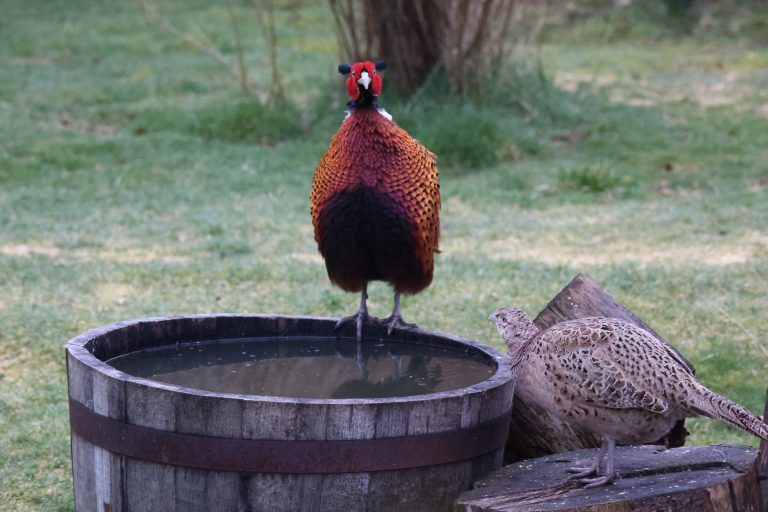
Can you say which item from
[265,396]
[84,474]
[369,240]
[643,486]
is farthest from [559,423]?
[84,474]

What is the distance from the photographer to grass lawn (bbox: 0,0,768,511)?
5.65m

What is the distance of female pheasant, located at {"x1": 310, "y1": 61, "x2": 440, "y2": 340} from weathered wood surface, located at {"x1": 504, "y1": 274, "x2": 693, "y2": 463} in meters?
0.55

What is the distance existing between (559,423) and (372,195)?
101 cm

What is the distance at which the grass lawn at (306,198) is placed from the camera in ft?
18.5

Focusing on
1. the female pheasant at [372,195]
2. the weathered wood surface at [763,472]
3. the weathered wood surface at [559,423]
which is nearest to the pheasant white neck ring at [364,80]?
the female pheasant at [372,195]

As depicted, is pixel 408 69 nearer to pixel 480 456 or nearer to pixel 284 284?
pixel 284 284

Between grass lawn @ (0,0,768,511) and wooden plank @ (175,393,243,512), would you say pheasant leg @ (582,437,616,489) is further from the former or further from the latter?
grass lawn @ (0,0,768,511)

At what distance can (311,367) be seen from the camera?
3.68 metres

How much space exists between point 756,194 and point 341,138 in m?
5.60

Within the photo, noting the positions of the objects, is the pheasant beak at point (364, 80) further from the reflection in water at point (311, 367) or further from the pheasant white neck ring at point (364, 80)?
the reflection in water at point (311, 367)

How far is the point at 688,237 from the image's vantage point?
751cm

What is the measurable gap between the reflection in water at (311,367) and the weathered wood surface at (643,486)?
0.43 m

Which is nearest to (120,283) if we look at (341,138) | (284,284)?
(284,284)

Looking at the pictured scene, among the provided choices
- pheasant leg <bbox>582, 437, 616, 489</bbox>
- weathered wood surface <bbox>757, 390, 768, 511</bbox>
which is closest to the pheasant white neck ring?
pheasant leg <bbox>582, 437, 616, 489</bbox>
